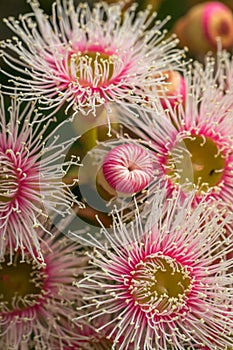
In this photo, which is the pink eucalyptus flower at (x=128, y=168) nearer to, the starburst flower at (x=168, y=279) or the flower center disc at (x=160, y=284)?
the starburst flower at (x=168, y=279)

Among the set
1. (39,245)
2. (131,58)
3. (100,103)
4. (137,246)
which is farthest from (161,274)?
(131,58)

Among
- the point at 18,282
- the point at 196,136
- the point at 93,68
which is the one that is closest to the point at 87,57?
the point at 93,68

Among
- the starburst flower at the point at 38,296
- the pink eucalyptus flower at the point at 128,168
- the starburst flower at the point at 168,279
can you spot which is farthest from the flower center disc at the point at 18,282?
the pink eucalyptus flower at the point at 128,168

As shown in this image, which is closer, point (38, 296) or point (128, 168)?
point (128, 168)

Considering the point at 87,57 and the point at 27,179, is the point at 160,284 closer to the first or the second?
the point at 27,179

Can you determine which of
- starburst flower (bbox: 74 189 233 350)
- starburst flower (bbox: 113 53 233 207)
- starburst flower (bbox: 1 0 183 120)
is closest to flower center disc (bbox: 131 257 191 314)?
starburst flower (bbox: 74 189 233 350)

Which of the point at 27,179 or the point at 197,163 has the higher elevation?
the point at 27,179

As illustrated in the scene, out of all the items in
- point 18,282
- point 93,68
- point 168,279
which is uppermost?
point 93,68

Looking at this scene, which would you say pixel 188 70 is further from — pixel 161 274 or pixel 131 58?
pixel 161 274
